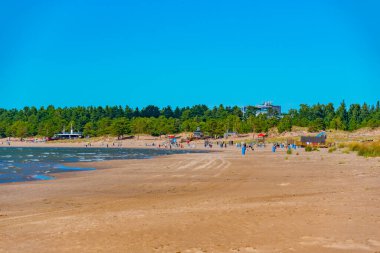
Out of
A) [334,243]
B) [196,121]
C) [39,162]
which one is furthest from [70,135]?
[334,243]

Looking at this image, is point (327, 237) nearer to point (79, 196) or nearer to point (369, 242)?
point (369, 242)

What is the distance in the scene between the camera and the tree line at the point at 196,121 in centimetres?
13012

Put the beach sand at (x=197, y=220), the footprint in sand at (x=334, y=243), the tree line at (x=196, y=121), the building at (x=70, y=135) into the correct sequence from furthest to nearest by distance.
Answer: the building at (x=70, y=135)
the tree line at (x=196, y=121)
the beach sand at (x=197, y=220)
the footprint in sand at (x=334, y=243)

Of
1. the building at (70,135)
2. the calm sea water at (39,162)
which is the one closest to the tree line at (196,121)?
the building at (70,135)

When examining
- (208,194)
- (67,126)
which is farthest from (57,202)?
(67,126)

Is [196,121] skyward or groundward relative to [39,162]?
skyward

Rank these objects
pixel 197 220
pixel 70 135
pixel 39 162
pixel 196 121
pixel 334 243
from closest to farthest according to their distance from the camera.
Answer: pixel 334 243, pixel 197 220, pixel 39 162, pixel 196 121, pixel 70 135

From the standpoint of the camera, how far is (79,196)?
16672 millimetres

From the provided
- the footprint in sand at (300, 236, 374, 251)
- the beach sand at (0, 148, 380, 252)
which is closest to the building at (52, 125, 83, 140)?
the beach sand at (0, 148, 380, 252)

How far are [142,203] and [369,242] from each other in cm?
798

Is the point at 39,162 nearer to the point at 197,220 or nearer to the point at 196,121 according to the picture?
the point at 197,220

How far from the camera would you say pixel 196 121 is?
6166 inches

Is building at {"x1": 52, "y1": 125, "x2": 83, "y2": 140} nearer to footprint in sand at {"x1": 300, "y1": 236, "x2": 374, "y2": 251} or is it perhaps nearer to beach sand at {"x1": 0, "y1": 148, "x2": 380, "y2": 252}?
beach sand at {"x1": 0, "y1": 148, "x2": 380, "y2": 252}

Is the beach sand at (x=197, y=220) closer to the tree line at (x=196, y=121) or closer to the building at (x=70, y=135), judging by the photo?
the tree line at (x=196, y=121)
